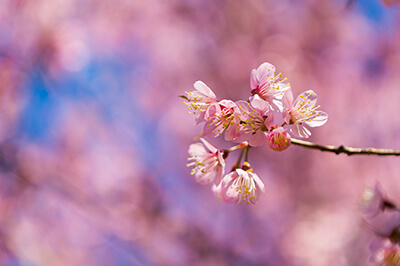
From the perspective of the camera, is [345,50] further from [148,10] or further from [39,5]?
[39,5]

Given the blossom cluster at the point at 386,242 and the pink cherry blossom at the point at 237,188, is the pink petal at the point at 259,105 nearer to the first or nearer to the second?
the pink cherry blossom at the point at 237,188

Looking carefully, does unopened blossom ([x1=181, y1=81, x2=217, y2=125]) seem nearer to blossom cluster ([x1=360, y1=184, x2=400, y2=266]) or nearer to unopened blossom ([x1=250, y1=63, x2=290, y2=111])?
unopened blossom ([x1=250, y1=63, x2=290, y2=111])

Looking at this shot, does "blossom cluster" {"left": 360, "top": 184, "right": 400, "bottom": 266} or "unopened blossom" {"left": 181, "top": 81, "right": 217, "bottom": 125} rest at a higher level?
"blossom cluster" {"left": 360, "top": 184, "right": 400, "bottom": 266}

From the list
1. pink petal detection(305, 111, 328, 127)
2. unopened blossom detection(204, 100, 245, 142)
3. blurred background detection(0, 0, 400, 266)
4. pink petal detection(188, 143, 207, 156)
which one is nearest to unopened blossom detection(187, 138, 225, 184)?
pink petal detection(188, 143, 207, 156)

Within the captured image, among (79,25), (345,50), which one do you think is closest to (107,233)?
(79,25)

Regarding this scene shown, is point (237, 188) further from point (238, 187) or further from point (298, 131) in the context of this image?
point (298, 131)

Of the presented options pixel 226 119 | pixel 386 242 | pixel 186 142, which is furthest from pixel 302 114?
pixel 186 142
